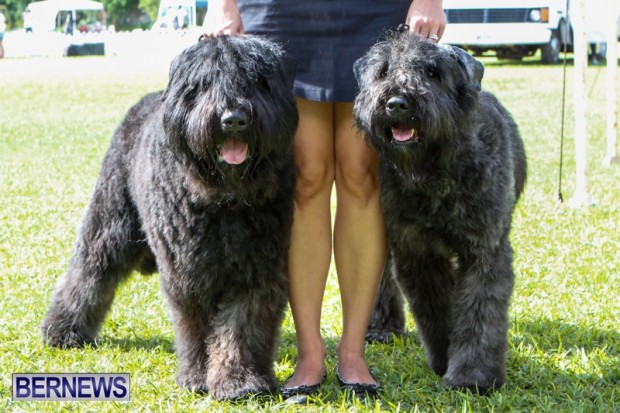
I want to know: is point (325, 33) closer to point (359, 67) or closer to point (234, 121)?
point (359, 67)

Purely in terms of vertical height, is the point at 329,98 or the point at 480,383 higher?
the point at 329,98

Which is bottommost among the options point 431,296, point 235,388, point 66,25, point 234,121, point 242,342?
point 235,388

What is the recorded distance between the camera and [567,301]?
5.62m

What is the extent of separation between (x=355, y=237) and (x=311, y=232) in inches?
8.4

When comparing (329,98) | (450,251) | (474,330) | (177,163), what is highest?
(329,98)

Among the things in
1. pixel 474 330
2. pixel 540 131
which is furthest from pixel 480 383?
pixel 540 131

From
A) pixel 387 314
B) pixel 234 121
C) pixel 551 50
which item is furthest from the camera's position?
pixel 551 50

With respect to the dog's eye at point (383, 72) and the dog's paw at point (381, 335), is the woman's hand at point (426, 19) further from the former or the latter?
the dog's paw at point (381, 335)

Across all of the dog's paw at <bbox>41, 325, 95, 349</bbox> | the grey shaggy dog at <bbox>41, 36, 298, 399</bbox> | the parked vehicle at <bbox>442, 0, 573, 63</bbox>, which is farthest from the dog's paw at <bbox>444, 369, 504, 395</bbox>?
the parked vehicle at <bbox>442, 0, 573, 63</bbox>

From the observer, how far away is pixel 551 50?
2653 cm

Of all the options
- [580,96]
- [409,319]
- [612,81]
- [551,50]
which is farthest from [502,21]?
[409,319]

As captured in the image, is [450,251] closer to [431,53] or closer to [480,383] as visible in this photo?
[480,383]

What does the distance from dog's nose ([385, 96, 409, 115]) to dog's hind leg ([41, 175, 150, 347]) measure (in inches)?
65.0

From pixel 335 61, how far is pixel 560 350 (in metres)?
1.96
